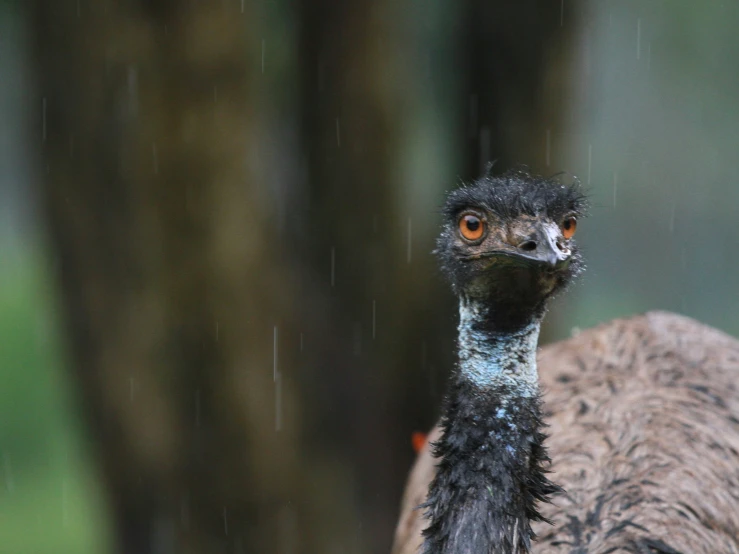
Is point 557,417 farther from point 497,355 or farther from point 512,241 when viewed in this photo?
point 512,241

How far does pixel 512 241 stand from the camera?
2992mm

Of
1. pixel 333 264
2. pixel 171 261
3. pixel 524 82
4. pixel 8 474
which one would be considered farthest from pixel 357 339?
pixel 8 474

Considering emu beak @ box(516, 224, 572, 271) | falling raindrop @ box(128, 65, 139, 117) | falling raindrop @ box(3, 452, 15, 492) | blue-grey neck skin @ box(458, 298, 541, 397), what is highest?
falling raindrop @ box(128, 65, 139, 117)

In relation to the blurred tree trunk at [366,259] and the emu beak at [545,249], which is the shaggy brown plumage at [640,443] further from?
the blurred tree trunk at [366,259]

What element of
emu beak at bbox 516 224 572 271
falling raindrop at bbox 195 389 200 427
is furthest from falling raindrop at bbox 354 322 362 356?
emu beak at bbox 516 224 572 271

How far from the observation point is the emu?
118 inches

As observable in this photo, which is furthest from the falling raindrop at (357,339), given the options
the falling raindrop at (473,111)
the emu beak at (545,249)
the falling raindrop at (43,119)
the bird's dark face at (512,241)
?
the emu beak at (545,249)

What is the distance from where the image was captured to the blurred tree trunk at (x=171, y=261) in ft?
20.9

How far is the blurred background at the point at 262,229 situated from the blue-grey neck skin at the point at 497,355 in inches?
144

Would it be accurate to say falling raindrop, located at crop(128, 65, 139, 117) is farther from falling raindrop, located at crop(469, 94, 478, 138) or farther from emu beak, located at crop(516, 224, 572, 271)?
emu beak, located at crop(516, 224, 572, 271)

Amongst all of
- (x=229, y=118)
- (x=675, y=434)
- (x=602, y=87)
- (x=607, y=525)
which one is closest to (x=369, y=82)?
(x=229, y=118)

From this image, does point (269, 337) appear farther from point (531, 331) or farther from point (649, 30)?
point (649, 30)

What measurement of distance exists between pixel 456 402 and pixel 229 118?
382 cm

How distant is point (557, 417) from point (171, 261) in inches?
117
